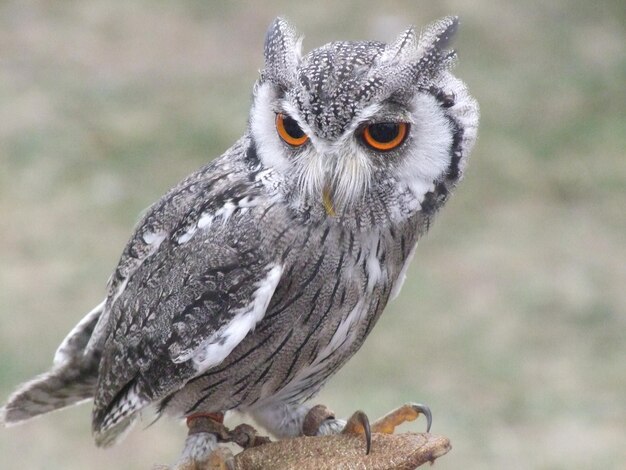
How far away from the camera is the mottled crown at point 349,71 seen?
1790 mm

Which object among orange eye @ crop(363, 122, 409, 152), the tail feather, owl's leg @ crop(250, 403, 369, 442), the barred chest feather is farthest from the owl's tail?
orange eye @ crop(363, 122, 409, 152)

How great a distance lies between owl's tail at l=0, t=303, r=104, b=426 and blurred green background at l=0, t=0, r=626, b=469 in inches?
70.0

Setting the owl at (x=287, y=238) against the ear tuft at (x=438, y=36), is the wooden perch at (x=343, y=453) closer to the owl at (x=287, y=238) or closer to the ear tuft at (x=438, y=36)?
the owl at (x=287, y=238)

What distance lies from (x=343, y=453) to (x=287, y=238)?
425 millimetres

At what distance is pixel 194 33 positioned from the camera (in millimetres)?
6906

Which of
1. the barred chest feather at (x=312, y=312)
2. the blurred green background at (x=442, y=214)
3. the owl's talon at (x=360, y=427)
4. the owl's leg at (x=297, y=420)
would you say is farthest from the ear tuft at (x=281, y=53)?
the blurred green background at (x=442, y=214)

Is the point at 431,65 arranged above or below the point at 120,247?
below

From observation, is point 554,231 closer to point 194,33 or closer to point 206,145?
point 206,145

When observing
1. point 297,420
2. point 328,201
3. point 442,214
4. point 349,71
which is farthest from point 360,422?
point 442,214

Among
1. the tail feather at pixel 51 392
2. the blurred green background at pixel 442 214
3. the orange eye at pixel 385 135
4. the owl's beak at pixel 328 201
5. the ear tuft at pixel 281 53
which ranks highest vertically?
the blurred green background at pixel 442 214

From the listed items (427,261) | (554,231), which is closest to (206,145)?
(427,261)

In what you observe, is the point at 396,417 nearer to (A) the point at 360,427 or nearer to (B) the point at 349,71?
(A) the point at 360,427

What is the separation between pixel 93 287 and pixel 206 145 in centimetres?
114

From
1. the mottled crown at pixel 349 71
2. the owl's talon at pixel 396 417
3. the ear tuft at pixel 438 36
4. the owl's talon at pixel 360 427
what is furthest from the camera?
the owl's talon at pixel 396 417
